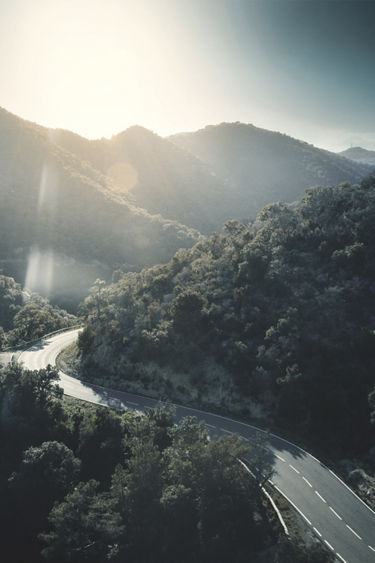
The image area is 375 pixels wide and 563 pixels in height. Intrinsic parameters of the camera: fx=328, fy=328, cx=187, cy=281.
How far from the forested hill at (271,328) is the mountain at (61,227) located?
76542mm

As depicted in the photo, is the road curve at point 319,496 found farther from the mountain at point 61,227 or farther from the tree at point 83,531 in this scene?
the mountain at point 61,227

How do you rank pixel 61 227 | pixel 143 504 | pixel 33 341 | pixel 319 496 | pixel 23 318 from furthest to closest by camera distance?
pixel 61 227, pixel 23 318, pixel 33 341, pixel 319 496, pixel 143 504

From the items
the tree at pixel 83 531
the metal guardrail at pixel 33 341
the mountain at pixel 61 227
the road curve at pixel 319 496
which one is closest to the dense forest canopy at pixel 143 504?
the tree at pixel 83 531

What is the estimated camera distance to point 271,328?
45.6m

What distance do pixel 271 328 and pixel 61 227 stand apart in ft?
435

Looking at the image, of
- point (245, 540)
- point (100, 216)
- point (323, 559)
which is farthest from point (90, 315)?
point (100, 216)

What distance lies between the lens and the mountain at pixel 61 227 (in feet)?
434

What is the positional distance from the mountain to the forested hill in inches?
3013

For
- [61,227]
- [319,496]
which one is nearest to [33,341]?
[319,496]

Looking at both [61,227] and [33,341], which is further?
[61,227]

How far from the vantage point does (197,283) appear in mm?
60062

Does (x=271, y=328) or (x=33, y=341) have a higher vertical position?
(x=271, y=328)

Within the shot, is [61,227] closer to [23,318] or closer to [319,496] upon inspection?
[23,318]

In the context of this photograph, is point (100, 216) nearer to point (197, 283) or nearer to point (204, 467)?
point (197, 283)
